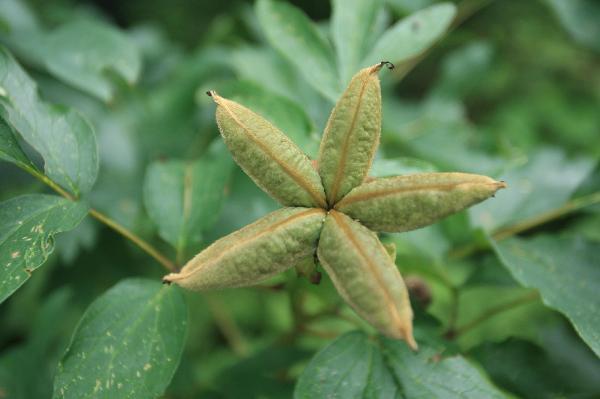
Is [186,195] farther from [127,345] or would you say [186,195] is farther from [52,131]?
[127,345]

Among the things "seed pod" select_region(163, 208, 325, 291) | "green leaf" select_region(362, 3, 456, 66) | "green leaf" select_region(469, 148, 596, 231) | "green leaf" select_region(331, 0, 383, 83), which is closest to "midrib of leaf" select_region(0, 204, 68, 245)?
"seed pod" select_region(163, 208, 325, 291)

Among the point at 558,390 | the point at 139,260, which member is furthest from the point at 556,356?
the point at 139,260

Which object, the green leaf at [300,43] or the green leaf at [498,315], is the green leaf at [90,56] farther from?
the green leaf at [498,315]

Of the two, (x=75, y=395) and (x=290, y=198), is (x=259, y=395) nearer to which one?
(x=75, y=395)

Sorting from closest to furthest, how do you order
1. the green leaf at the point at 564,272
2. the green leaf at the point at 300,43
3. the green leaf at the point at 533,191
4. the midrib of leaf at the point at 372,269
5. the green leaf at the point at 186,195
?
the midrib of leaf at the point at 372,269 → the green leaf at the point at 564,272 → the green leaf at the point at 186,195 → the green leaf at the point at 300,43 → the green leaf at the point at 533,191

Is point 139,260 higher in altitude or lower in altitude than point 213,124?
lower

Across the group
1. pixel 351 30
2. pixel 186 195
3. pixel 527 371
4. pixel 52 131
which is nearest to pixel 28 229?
pixel 52 131

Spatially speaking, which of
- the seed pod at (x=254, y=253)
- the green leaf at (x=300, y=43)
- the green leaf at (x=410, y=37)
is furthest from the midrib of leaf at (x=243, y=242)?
the green leaf at (x=410, y=37)
